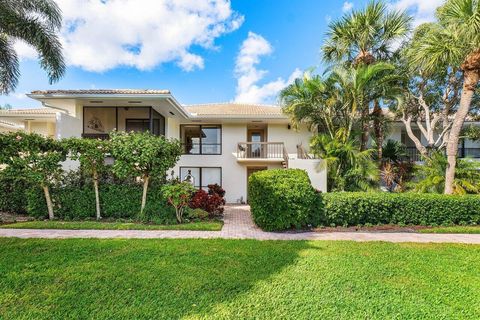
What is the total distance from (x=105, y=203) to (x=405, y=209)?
1100cm

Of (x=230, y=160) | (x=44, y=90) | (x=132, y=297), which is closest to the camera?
(x=132, y=297)

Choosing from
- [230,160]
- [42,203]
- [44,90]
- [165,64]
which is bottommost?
[42,203]

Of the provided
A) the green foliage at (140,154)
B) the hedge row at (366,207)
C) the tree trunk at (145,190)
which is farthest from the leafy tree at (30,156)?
the hedge row at (366,207)

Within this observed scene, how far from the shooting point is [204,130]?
16.3 metres

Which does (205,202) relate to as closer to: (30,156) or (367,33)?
(30,156)

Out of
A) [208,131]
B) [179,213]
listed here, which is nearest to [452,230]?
[179,213]

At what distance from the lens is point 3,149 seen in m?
8.40

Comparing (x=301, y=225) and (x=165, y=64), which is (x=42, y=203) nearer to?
(x=301, y=225)

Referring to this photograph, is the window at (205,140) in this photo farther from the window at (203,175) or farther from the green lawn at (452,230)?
the green lawn at (452,230)

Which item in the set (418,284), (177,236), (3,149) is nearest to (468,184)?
(418,284)

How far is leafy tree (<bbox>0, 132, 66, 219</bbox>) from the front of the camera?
848cm

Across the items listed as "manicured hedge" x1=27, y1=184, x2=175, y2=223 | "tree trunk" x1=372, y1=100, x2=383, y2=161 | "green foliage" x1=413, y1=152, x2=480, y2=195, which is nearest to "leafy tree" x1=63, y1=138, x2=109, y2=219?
"manicured hedge" x1=27, y1=184, x2=175, y2=223

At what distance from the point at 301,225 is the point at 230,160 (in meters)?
8.32

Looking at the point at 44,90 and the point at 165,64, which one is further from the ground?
the point at 165,64
